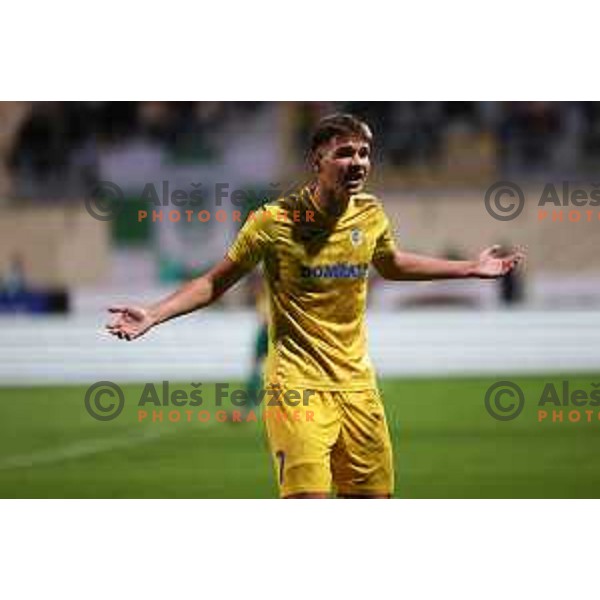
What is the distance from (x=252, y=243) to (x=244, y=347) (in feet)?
15.8

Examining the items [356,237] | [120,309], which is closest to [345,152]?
[356,237]

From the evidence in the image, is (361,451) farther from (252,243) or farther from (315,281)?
(252,243)

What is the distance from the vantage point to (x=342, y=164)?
5879mm

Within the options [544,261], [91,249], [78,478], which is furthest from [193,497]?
[544,261]

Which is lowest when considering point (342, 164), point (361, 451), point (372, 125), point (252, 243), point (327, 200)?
point (361, 451)

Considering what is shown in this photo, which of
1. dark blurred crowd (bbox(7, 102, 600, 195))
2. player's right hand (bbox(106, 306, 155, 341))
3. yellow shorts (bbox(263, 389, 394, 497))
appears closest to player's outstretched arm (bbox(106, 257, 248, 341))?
player's right hand (bbox(106, 306, 155, 341))

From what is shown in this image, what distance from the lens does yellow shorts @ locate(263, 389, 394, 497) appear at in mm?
5602

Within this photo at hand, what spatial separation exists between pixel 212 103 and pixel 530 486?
8.96 feet

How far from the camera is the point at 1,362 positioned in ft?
31.2

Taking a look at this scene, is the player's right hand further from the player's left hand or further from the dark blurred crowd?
the dark blurred crowd
